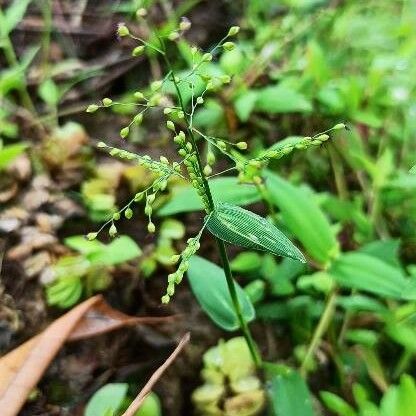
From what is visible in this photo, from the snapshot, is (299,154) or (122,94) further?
(122,94)

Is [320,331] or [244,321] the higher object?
[244,321]

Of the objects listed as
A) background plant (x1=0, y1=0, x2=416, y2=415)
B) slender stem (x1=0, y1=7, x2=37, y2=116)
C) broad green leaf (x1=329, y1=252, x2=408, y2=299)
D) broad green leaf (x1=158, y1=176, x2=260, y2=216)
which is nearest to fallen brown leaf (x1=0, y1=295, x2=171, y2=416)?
background plant (x1=0, y1=0, x2=416, y2=415)

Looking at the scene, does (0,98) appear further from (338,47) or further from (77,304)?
(338,47)

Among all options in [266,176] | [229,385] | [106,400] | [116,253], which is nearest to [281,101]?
[266,176]

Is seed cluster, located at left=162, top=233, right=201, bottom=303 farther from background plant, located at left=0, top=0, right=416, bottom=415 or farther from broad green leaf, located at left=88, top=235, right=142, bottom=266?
broad green leaf, located at left=88, top=235, right=142, bottom=266

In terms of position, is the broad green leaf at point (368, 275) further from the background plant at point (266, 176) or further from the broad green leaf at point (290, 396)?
the broad green leaf at point (290, 396)

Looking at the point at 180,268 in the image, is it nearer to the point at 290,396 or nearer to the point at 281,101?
the point at 290,396

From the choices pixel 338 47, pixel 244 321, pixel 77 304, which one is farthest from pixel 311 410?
pixel 338 47

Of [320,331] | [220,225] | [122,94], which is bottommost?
[320,331]
